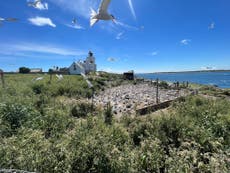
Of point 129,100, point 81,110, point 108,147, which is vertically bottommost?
point 129,100

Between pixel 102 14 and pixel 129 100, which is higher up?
pixel 102 14

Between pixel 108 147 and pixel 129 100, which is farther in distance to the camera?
pixel 129 100

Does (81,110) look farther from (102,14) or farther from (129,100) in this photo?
(102,14)

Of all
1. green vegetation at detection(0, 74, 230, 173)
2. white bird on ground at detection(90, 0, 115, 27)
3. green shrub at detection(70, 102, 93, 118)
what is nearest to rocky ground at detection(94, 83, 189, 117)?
green shrub at detection(70, 102, 93, 118)

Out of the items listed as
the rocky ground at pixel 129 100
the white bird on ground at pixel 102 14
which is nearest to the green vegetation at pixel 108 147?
the white bird on ground at pixel 102 14

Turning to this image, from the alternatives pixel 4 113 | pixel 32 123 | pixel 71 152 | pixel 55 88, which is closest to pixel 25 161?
pixel 71 152

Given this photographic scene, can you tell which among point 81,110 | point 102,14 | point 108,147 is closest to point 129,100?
point 81,110

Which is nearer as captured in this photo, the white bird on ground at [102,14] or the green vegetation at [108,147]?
the white bird on ground at [102,14]

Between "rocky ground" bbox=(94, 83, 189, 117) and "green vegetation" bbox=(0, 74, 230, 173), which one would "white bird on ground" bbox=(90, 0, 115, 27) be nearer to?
"green vegetation" bbox=(0, 74, 230, 173)

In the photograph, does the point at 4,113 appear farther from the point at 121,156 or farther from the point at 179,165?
the point at 179,165

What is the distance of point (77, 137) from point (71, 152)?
21.3 inches

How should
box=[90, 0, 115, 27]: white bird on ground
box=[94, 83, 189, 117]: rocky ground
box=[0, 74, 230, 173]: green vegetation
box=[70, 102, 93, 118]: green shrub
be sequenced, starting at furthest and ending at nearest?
box=[94, 83, 189, 117]: rocky ground, box=[70, 102, 93, 118]: green shrub, box=[0, 74, 230, 173]: green vegetation, box=[90, 0, 115, 27]: white bird on ground

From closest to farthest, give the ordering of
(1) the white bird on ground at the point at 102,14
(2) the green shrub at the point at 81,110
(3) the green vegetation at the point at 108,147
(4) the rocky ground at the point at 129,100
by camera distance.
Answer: (1) the white bird on ground at the point at 102,14 → (3) the green vegetation at the point at 108,147 → (2) the green shrub at the point at 81,110 → (4) the rocky ground at the point at 129,100

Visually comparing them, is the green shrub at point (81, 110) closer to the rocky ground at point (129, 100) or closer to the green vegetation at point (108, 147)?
the rocky ground at point (129, 100)
